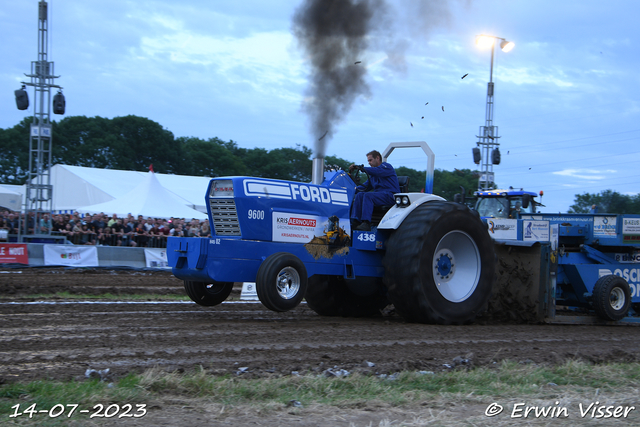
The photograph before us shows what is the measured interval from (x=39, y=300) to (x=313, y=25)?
5850 mm

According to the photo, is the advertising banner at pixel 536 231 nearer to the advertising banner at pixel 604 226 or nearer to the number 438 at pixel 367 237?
the advertising banner at pixel 604 226

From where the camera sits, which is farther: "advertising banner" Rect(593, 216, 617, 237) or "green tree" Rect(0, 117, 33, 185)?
"green tree" Rect(0, 117, 33, 185)

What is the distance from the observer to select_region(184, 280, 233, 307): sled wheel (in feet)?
25.8

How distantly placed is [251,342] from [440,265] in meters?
3.23

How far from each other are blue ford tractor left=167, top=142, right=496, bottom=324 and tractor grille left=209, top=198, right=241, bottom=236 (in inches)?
0.5

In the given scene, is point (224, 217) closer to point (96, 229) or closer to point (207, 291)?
point (207, 291)

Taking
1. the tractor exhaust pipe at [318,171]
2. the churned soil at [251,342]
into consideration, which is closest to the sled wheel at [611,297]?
the churned soil at [251,342]

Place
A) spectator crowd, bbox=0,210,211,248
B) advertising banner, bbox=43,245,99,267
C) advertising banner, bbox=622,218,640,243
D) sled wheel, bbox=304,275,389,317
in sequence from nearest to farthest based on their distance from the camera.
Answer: sled wheel, bbox=304,275,389,317
advertising banner, bbox=622,218,640,243
advertising banner, bbox=43,245,99,267
spectator crowd, bbox=0,210,211,248

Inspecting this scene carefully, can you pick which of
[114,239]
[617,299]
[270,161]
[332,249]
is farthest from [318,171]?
[270,161]

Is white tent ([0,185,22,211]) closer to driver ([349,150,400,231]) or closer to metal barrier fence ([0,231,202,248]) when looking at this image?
metal barrier fence ([0,231,202,248])

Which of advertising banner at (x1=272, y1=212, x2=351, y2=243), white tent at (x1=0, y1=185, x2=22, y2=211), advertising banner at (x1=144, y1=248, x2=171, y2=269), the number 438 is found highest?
white tent at (x1=0, y1=185, x2=22, y2=211)

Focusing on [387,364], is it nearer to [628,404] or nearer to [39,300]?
[628,404]

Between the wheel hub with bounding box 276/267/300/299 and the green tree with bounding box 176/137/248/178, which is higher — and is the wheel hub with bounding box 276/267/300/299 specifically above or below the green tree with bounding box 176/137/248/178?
below

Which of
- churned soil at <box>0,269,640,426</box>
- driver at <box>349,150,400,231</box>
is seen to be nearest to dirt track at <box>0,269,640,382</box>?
churned soil at <box>0,269,640,426</box>
